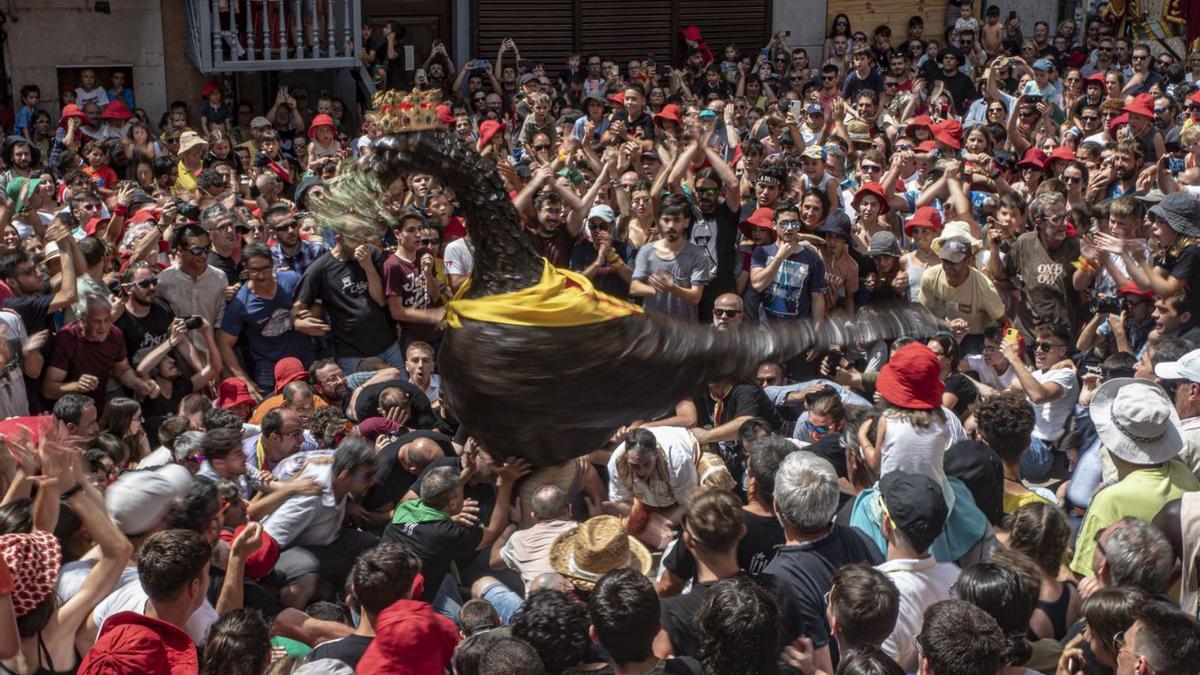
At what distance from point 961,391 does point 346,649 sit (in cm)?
329

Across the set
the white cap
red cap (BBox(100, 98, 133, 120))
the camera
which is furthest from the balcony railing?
the white cap

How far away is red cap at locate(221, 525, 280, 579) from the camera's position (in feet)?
14.7

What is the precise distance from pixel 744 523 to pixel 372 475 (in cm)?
159

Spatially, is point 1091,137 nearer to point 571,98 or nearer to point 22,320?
point 571,98

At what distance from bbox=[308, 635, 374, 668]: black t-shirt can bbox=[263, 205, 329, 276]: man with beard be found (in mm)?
3563

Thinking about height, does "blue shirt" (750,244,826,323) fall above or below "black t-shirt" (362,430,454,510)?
above

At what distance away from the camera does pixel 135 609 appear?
394 centimetres

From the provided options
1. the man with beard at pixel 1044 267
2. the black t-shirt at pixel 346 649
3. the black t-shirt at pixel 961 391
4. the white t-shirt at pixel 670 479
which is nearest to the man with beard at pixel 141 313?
the white t-shirt at pixel 670 479

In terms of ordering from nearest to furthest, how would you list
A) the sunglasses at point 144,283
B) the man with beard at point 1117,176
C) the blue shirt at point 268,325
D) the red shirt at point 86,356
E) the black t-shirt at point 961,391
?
the black t-shirt at point 961,391 → the red shirt at point 86,356 → the sunglasses at point 144,283 → the blue shirt at point 268,325 → the man with beard at point 1117,176

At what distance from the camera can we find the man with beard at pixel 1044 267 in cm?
748

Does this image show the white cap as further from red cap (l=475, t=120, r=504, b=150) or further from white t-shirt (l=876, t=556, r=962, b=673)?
red cap (l=475, t=120, r=504, b=150)

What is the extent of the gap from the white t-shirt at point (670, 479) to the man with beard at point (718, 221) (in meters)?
2.12

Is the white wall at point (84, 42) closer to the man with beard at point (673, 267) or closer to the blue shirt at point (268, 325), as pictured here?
the blue shirt at point (268, 325)

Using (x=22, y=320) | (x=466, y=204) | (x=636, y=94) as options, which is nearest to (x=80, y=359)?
(x=22, y=320)
